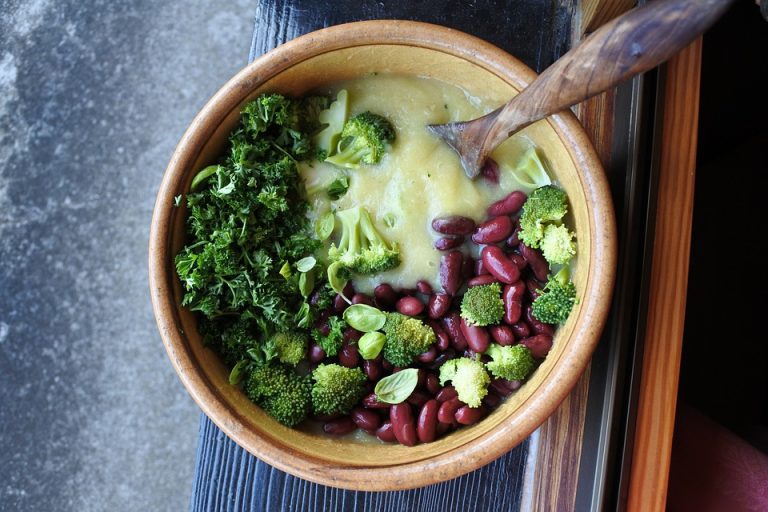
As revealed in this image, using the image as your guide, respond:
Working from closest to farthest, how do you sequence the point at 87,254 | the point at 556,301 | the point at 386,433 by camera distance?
the point at 556,301
the point at 386,433
the point at 87,254

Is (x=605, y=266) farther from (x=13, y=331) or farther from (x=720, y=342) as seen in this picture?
(x=13, y=331)

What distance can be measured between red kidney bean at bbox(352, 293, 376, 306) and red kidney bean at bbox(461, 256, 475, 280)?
0.82ft

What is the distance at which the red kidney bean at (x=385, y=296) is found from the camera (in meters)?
1.79

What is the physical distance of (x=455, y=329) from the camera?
5.89 ft

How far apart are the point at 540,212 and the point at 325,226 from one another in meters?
0.55

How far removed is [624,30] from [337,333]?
3.29ft

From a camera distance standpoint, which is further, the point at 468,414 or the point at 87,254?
the point at 87,254

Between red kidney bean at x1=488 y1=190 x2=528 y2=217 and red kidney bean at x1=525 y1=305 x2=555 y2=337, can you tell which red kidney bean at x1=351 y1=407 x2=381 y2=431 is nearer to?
red kidney bean at x1=525 y1=305 x2=555 y2=337

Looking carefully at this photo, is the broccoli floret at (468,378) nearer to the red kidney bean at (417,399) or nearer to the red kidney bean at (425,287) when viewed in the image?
the red kidney bean at (417,399)

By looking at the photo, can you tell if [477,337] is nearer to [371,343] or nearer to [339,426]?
[371,343]

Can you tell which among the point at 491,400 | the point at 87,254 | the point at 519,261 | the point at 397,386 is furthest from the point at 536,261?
the point at 87,254

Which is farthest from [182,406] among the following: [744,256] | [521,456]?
[744,256]

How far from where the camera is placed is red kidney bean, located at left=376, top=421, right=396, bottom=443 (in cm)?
178

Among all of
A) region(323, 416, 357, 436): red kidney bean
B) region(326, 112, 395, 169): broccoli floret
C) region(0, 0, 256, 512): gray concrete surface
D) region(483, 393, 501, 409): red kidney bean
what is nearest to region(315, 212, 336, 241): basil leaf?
region(326, 112, 395, 169): broccoli floret
